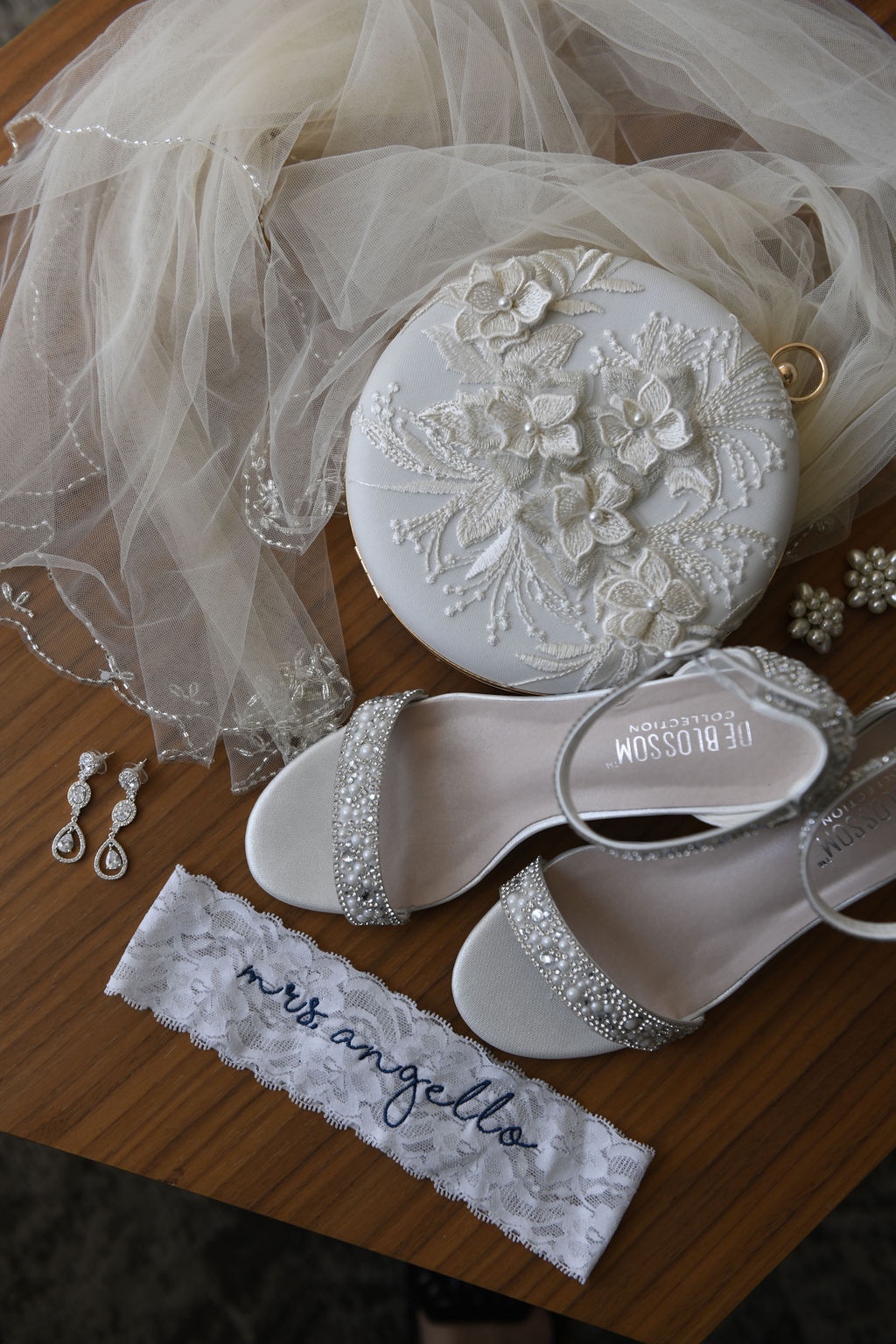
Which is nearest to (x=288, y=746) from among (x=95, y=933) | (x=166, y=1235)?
(x=95, y=933)

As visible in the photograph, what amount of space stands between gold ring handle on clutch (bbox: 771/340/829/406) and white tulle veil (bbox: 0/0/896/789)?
2cm

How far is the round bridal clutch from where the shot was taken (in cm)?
77

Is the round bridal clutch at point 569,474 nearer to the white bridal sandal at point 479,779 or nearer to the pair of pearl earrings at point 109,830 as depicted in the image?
the white bridal sandal at point 479,779

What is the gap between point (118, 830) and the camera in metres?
0.84

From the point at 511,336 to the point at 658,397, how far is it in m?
0.13

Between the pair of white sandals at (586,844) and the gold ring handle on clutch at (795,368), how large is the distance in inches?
10.8

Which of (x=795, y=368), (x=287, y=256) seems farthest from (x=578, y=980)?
(x=287, y=256)

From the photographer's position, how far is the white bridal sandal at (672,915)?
80 centimetres

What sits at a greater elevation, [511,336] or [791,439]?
[511,336]

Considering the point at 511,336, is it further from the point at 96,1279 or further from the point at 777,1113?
the point at 96,1279

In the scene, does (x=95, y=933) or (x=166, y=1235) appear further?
(x=166, y=1235)

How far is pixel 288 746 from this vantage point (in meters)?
0.84

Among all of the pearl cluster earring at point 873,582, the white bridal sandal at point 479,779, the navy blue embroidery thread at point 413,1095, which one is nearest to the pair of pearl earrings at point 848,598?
the pearl cluster earring at point 873,582

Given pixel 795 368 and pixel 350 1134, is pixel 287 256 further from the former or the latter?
pixel 350 1134
